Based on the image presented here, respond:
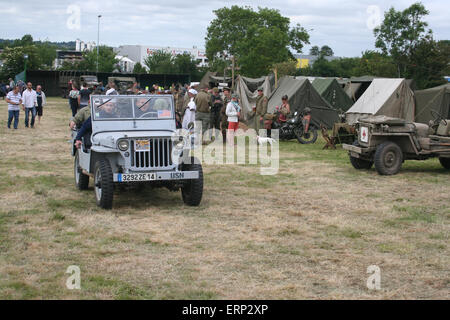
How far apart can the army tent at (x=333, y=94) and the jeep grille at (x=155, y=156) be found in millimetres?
14722

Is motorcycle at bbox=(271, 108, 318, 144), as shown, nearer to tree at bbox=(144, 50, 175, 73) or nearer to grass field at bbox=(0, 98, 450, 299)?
grass field at bbox=(0, 98, 450, 299)

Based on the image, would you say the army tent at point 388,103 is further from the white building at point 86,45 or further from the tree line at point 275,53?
the white building at point 86,45

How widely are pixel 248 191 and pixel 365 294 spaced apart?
5.23m

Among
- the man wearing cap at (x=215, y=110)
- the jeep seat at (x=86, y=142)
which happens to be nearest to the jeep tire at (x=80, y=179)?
the jeep seat at (x=86, y=142)

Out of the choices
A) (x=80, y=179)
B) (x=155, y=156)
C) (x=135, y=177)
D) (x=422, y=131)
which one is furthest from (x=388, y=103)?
(x=135, y=177)

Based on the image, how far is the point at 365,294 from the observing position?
5.22 meters

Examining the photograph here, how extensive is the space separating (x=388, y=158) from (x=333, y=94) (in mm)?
10808

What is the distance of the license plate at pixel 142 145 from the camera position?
27.8ft

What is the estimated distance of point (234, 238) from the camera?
714cm

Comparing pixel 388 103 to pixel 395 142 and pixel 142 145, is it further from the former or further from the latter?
pixel 142 145

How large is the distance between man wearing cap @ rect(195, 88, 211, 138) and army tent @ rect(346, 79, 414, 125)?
4.27m
